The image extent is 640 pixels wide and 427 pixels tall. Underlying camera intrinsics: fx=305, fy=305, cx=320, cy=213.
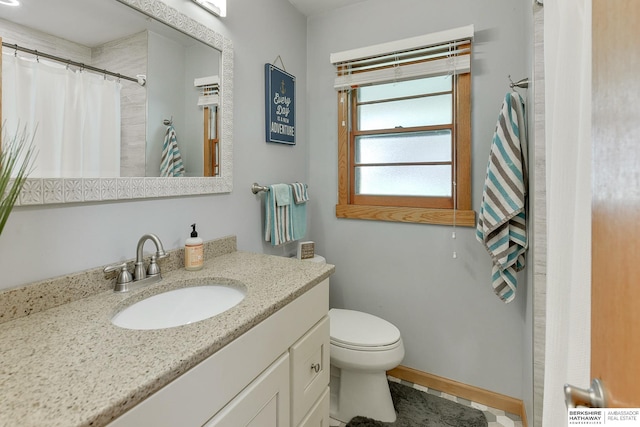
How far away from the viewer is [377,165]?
2.04 meters

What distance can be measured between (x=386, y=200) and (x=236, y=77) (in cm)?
115

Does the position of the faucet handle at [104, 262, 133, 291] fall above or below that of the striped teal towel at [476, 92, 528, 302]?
Result: below

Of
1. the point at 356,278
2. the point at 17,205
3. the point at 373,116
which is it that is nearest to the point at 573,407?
the point at 17,205

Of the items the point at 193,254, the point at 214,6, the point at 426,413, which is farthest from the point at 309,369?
the point at 214,6

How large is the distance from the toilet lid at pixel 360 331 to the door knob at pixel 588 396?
1153 mm

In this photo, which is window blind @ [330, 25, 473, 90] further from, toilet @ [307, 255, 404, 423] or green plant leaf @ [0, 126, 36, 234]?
green plant leaf @ [0, 126, 36, 234]

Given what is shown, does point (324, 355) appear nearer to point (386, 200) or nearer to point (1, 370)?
point (1, 370)

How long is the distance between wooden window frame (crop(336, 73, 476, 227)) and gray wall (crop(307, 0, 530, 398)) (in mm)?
46

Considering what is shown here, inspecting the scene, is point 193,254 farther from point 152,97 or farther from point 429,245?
point 429,245

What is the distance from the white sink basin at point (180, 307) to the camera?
0.96 m

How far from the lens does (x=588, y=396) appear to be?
16.0 inches

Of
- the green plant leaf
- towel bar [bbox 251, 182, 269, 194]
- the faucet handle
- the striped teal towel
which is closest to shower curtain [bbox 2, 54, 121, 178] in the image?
the green plant leaf

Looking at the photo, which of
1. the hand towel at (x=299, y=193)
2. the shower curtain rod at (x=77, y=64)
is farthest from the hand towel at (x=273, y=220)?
the shower curtain rod at (x=77, y=64)

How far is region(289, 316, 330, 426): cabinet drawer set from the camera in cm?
102
